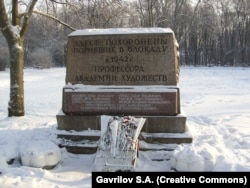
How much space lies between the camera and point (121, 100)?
273 inches

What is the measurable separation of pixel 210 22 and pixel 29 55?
2730cm

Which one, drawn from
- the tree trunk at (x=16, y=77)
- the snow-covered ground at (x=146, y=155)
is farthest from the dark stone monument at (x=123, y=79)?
the tree trunk at (x=16, y=77)

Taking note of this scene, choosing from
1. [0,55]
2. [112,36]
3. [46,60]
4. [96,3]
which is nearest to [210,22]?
[46,60]

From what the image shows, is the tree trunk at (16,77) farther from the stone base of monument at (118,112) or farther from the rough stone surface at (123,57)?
the stone base of monument at (118,112)

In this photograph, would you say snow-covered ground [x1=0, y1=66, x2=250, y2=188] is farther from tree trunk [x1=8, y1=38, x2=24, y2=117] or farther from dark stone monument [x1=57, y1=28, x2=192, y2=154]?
dark stone monument [x1=57, y1=28, x2=192, y2=154]

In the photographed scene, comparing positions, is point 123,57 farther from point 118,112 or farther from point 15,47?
point 15,47

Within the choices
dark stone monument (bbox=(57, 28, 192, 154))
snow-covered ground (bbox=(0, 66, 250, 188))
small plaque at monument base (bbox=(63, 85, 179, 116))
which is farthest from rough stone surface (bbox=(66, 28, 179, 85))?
snow-covered ground (bbox=(0, 66, 250, 188))

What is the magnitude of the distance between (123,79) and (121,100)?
42 cm

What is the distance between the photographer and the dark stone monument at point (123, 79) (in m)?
6.84

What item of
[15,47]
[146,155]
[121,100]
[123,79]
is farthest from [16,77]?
[146,155]

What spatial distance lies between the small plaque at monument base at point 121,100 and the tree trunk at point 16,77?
10.0ft

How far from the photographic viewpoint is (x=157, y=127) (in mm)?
6797

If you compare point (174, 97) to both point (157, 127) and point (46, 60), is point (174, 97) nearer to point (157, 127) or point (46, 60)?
point (157, 127)

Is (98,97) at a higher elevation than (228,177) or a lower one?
higher
